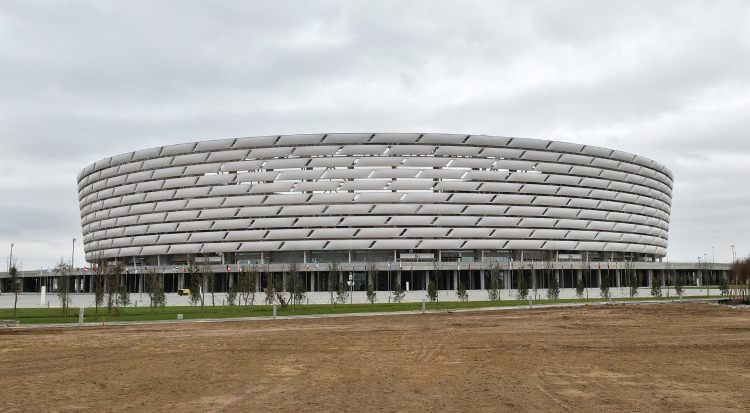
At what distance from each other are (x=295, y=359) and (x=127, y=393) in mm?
5732

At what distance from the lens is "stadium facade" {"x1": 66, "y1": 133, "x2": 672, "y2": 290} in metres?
88.1

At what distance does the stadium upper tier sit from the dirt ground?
197ft

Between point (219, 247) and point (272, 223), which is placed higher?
point (272, 223)

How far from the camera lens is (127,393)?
1270 centimetres

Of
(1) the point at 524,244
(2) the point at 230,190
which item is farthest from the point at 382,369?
(1) the point at 524,244

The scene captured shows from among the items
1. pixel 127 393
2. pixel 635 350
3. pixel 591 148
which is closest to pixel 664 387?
pixel 635 350

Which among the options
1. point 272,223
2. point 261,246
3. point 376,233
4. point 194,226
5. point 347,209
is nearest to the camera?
point 347,209

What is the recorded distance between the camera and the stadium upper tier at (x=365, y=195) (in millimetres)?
88250

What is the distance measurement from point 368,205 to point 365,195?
4.76ft

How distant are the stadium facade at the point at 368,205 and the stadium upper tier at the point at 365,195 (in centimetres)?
17

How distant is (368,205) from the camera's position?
289 feet

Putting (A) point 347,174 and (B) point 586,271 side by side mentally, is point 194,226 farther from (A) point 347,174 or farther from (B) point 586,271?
(B) point 586,271

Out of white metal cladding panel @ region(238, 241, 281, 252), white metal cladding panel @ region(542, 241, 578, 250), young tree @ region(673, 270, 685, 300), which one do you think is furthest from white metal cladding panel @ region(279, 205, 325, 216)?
young tree @ region(673, 270, 685, 300)

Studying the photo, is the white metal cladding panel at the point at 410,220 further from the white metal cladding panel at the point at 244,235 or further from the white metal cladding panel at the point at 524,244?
the white metal cladding panel at the point at 244,235
